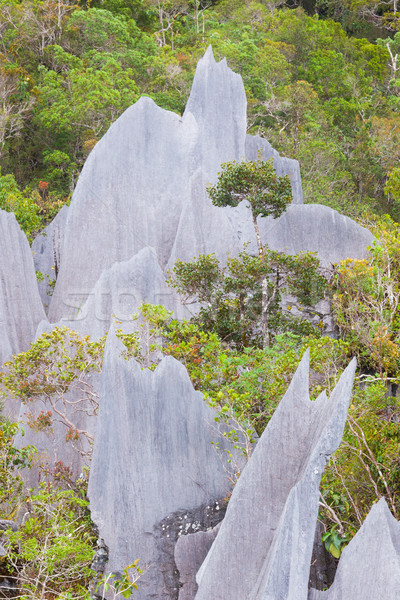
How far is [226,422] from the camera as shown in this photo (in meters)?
8.87

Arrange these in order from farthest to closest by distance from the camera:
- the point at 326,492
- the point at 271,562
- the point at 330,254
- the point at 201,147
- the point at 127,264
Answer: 1. the point at 201,147
2. the point at 330,254
3. the point at 127,264
4. the point at 326,492
5. the point at 271,562

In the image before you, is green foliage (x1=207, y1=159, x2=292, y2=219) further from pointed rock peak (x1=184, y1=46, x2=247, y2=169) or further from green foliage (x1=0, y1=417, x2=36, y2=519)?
green foliage (x1=0, y1=417, x2=36, y2=519)

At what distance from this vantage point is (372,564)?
6062 mm

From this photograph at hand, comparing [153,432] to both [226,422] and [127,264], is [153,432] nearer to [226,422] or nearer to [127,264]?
[226,422]

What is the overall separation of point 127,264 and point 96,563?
20.6 feet

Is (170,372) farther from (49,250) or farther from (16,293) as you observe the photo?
(49,250)

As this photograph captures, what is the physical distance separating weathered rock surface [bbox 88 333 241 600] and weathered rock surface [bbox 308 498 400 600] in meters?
2.94

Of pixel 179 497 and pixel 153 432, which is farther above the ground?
pixel 153 432

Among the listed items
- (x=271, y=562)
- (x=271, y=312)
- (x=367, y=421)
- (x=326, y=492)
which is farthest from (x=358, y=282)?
(x=271, y=562)

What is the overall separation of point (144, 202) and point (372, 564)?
455 inches

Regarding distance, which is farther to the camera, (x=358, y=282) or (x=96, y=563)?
(x=358, y=282)

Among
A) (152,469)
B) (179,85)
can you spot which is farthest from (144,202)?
(179,85)

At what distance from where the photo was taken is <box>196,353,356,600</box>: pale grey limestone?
18.7ft

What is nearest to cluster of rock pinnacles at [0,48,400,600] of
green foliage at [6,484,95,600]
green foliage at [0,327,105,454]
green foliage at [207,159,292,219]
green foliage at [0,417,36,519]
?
green foliage at [6,484,95,600]
